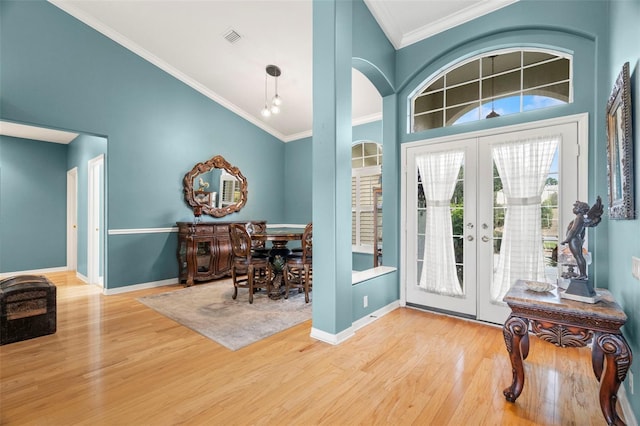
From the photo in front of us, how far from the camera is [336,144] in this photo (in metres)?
2.81

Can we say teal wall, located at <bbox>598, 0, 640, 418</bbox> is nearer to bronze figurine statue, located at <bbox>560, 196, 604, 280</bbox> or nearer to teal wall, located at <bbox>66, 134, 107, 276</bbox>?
bronze figurine statue, located at <bbox>560, 196, 604, 280</bbox>

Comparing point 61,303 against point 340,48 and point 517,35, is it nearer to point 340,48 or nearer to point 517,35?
point 340,48

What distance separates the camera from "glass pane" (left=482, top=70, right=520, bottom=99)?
3.14 m

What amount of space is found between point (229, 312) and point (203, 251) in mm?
1889

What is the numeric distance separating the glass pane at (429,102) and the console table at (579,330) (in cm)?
245

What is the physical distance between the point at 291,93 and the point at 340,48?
2.83 meters

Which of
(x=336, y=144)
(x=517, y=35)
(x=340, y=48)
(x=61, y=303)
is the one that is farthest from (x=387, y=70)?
(x=61, y=303)

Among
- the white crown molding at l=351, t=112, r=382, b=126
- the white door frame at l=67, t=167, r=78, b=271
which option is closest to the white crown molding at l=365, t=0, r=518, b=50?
the white crown molding at l=351, t=112, r=382, b=126

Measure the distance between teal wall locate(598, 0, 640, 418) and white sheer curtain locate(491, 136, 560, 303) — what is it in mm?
574

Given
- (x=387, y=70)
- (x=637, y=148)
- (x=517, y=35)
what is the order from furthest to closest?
1. (x=387, y=70)
2. (x=517, y=35)
3. (x=637, y=148)

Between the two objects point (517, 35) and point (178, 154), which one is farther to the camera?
point (178, 154)

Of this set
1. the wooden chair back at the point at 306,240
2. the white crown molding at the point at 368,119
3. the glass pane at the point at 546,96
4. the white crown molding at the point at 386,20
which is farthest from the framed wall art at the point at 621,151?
the white crown molding at the point at 368,119

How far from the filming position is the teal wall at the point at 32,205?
5.84 meters

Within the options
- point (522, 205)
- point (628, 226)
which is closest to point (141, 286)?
point (522, 205)
